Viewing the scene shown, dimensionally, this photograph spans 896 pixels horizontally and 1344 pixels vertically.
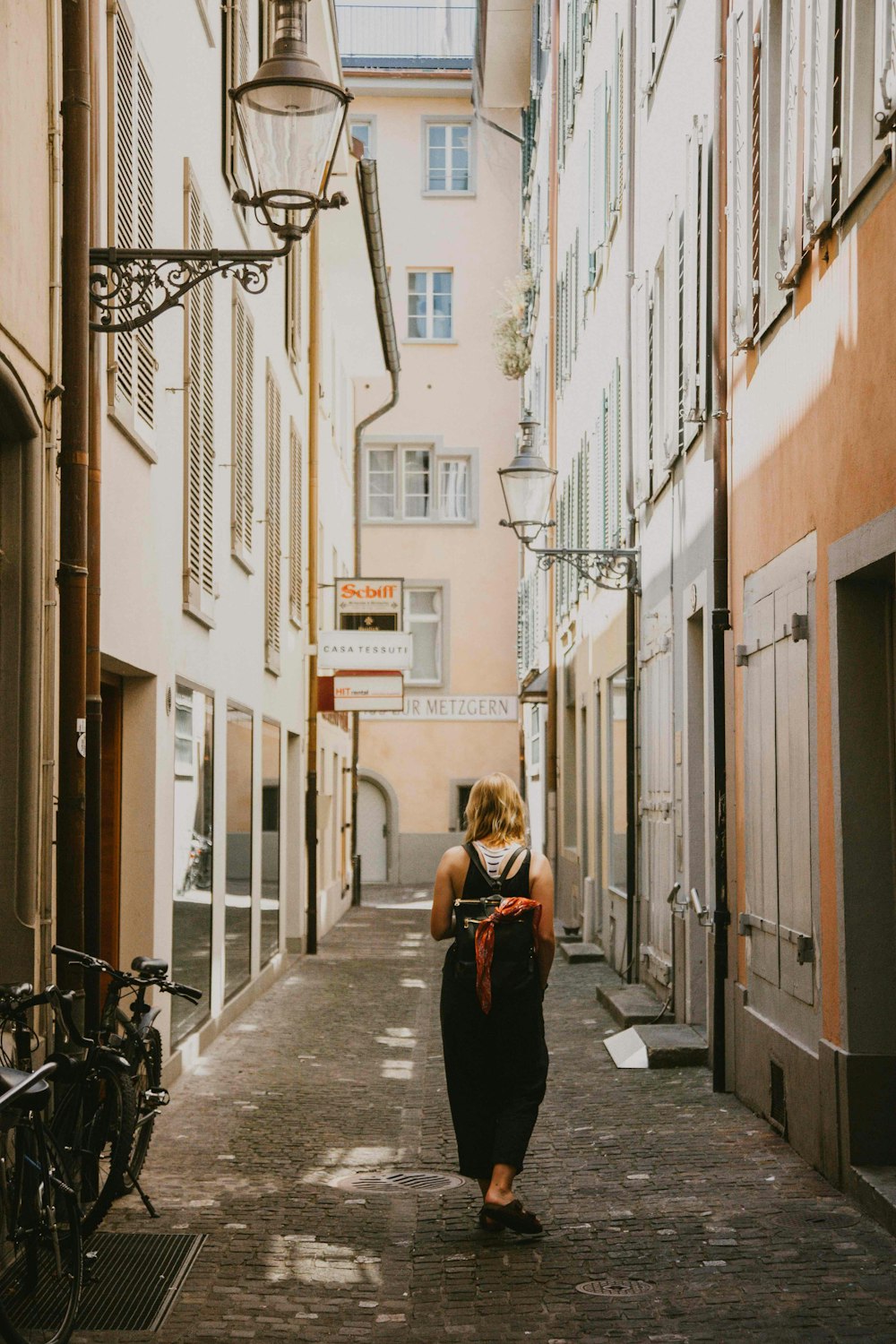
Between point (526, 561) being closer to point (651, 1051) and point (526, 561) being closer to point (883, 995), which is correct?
point (651, 1051)

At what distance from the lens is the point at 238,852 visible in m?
14.1

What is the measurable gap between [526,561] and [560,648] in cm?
973

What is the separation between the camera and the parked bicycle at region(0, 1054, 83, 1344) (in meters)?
4.95

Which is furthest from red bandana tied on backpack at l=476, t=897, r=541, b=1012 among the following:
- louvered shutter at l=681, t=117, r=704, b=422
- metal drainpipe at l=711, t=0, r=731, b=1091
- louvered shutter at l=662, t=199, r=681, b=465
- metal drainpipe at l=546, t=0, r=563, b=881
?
metal drainpipe at l=546, t=0, r=563, b=881

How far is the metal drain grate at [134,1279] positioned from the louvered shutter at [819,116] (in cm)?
489

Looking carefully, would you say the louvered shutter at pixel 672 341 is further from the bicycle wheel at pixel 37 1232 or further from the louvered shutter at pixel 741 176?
the bicycle wheel at pixel 37 1232

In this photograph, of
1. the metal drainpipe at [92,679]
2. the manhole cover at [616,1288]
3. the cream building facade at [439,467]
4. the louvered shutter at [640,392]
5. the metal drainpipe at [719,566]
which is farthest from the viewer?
the cream building facade at [439,467]

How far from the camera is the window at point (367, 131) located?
37.9 metres

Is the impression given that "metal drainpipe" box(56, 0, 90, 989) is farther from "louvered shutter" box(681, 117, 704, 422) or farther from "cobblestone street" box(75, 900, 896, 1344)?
"louvered shutter" box(681, 117, 704, 422)

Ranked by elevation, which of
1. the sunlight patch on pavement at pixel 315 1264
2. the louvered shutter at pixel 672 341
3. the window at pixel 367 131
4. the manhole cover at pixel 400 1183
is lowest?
the manhole cover at pixel 400 1183

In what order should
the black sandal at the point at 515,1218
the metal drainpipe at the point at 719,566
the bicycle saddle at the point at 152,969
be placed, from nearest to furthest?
the black sandal at the point at 515,1218
the bicycle saddle at the point at 152,969
the metal drainpipe at the point at 719,566

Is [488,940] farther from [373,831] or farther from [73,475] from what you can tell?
[373,831]

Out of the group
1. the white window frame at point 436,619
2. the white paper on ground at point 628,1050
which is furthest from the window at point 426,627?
the white paper on ground at point 628,1050

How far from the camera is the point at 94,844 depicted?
731 centimetres
